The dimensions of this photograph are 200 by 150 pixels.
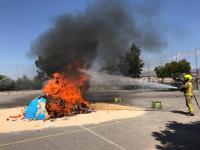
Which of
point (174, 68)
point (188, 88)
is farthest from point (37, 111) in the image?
point (174, 68)

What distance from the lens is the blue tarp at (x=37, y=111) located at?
48.6 ft

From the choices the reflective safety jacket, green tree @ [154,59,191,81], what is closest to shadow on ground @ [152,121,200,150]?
the reflective safety jacket

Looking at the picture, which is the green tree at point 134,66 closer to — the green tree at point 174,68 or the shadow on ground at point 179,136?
the green tree at point 174,68

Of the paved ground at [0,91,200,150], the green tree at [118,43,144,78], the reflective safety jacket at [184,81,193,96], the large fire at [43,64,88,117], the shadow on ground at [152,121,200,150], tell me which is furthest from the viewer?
the green tree at [118,43,144,78]

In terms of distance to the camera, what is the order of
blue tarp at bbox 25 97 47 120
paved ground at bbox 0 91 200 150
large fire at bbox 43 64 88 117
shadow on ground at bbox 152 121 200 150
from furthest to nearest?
1. large fire at bbox 43 64 88 117
2. blue tarp at bbox 25 97 47 120
3. paved ground at bbox 0 91 200 150
4. shadow on ground at bbox 152 121 200 150

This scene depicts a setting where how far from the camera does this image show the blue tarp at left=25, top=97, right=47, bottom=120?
14811 millimetres

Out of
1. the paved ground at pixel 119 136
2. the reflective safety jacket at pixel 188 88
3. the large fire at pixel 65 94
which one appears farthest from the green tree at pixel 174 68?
the paved ground at pixel 119 136

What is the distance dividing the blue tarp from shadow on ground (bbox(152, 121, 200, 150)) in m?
5.86

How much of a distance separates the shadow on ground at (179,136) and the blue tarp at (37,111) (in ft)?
19.2

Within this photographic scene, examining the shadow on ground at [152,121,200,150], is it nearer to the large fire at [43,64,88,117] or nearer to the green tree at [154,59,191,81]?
the large fire at [43,64,88,117]

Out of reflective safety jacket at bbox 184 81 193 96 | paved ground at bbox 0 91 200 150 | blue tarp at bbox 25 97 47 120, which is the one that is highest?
reflective safety jacket at bbox 184 81 193 96

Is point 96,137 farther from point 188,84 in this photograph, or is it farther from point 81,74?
point 81,74

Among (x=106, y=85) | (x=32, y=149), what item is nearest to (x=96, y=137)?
(x=32, y=149)

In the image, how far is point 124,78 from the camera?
47.9 meters
